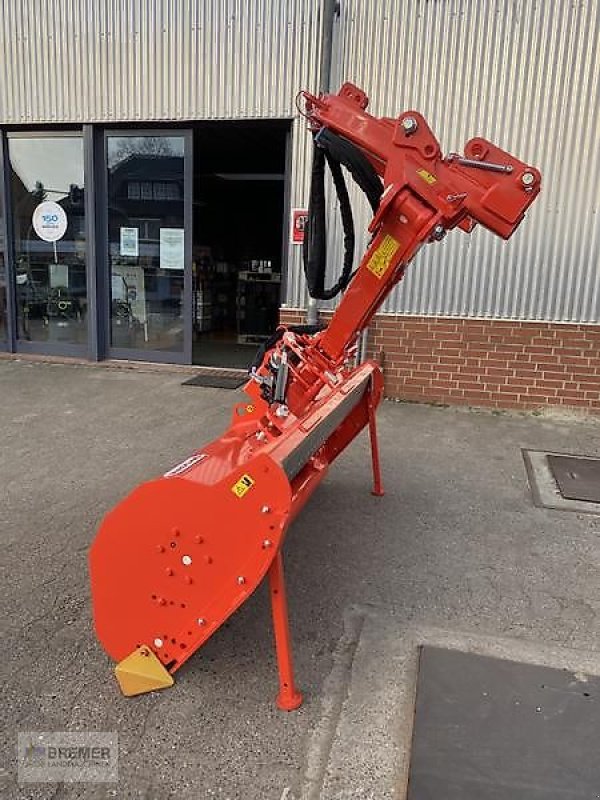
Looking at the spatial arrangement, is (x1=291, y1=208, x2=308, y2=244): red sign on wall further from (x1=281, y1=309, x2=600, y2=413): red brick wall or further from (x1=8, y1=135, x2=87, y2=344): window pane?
(x1=8, y1=135, x2=87, y2=344): window pane

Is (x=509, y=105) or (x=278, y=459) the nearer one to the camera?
(x=278, y=459)

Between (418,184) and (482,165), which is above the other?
(482,165)

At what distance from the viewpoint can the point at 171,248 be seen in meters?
8.62

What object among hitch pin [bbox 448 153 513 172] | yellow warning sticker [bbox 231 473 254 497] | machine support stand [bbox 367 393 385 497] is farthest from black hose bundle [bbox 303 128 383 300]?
yellow warning sticker [bbox 231 473 254 497]

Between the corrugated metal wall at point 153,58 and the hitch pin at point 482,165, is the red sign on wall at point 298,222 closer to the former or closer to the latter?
the corrugated metal wall at point 153,58

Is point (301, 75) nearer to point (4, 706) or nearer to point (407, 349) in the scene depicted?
point (407, 349)

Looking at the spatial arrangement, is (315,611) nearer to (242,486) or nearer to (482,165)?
(242,486)

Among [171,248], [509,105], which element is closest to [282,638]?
[509,105]

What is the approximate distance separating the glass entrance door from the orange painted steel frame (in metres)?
5.03

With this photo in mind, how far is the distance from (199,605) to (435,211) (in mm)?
1989

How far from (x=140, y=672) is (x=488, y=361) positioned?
18.5ft

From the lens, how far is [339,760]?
2.24 meters

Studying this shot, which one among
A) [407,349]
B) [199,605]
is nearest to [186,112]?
[407,349]

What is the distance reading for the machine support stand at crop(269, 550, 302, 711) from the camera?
2420mm
